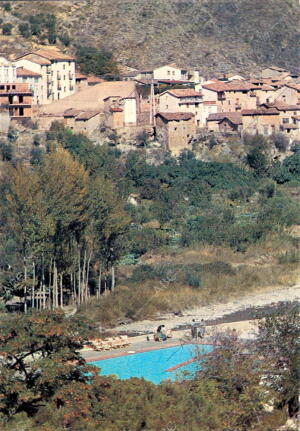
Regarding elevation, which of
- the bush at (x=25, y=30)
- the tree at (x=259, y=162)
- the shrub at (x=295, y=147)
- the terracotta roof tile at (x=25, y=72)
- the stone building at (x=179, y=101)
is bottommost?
the tree at (x=259, y=162)

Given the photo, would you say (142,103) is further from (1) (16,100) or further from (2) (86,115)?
(1) (16,100)

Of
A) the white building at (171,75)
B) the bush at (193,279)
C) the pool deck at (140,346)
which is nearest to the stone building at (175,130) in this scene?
the white building at (171,75)

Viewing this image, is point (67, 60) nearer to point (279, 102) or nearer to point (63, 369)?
point (279, 102)

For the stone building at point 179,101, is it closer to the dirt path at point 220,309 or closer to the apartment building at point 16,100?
the apartment building at point 16,100

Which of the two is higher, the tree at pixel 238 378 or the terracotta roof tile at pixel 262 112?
the terracotta roof tile at pixel 262 112

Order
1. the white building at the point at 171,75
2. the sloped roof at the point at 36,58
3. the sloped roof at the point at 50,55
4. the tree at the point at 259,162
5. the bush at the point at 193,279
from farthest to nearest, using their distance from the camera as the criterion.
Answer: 1. the white building at the point at 171,75
2. the sloped roof at the point at 50,55
3. the sloped roof at the point at 36,58
4. the tree at the point at 259,162
5. the bush at the point at 193,279

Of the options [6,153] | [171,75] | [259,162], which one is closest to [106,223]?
[6,153]

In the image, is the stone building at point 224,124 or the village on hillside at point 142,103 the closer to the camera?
the village on hillside at point 142,103

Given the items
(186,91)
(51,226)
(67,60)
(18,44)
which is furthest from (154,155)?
(51,226)
